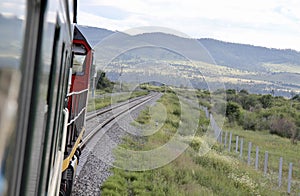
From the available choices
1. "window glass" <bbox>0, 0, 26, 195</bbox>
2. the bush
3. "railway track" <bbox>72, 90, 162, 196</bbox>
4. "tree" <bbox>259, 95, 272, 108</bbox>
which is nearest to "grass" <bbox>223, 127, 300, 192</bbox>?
the bush

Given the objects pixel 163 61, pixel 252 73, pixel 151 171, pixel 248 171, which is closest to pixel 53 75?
pixel 151 171

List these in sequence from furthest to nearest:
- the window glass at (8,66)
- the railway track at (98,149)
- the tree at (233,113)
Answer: the tree at (233,113) → the railway track at (98,149) → the window glass at (8,66)

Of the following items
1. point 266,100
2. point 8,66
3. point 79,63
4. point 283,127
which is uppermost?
point 79,63

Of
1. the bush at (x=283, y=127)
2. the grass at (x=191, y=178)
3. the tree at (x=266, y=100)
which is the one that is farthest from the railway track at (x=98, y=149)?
the tree at (x=266, y=100)

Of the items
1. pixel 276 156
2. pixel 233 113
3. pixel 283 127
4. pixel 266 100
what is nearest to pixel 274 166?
pixel 276 156

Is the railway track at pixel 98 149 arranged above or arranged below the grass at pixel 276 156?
above

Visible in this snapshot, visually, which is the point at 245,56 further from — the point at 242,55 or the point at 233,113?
the point at 233,113

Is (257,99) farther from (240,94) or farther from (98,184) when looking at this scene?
(98,184)

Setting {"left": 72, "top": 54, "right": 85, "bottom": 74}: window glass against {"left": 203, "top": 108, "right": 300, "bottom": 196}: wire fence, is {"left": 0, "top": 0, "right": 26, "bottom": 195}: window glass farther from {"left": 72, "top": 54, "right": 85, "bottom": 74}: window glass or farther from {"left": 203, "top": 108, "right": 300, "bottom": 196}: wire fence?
{"left": 203, "top": 108, "right": 300, "bottom": 196}: wire fence

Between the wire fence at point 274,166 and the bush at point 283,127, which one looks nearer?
the wire fence at point 274,166

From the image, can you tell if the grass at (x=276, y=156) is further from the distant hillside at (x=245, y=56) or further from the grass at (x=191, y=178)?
the distant hillside at (x=245, y=56)

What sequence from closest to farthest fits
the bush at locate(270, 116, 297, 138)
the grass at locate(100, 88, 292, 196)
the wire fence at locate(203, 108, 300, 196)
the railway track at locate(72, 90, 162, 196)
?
the railway track at locate(72, 90, 162, 196) < the grass at locate(100, 88, 292, 196) < the wire fence at locate(203, 108, 300, 196) < the bush at locate(270, 116, 297, 138)

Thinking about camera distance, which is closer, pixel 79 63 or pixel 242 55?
pixel 79 63

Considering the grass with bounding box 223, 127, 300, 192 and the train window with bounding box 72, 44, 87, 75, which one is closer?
the train window with bounding box 72, 44, 87, 75
